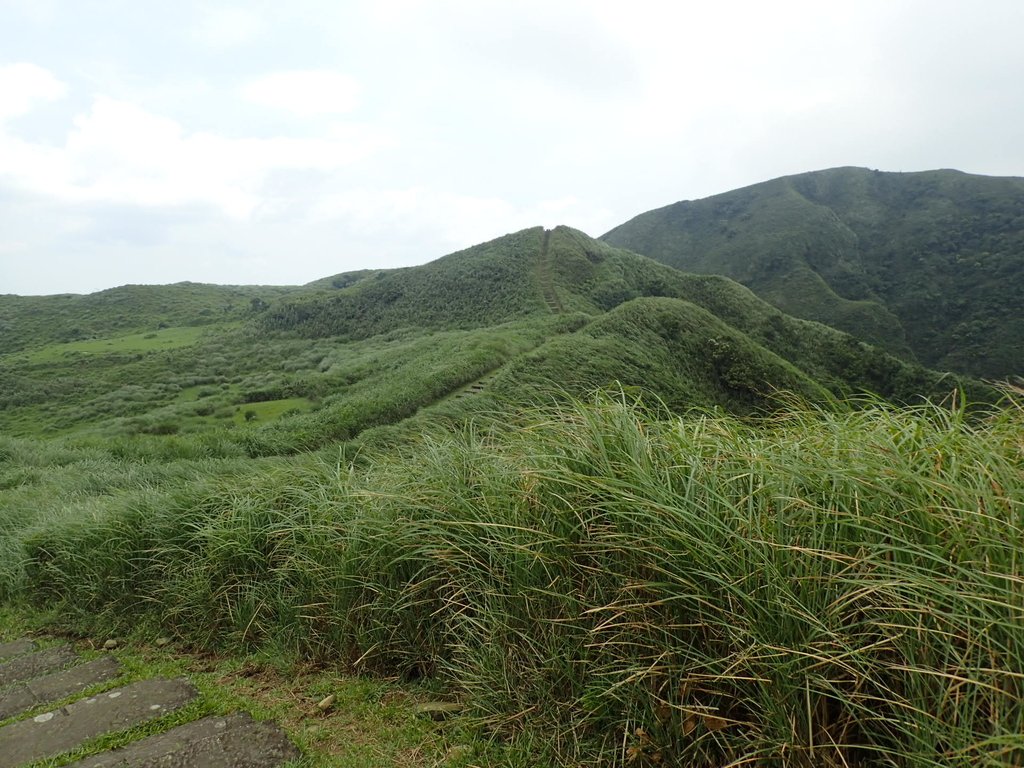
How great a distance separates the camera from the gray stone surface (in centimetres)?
307

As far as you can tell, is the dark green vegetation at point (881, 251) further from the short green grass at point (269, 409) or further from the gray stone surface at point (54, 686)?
the gray stone surface at point (54, 686)

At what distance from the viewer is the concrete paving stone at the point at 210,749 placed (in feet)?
7.64

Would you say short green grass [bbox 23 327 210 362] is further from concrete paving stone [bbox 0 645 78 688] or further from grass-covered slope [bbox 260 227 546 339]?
concrete paving stone [bbox 0 645 78 688]

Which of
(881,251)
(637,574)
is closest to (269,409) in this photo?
(637,574)

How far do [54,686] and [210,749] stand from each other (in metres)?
1.60

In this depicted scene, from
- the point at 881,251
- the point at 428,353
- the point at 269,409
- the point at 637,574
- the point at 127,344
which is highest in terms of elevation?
the point at 881,251

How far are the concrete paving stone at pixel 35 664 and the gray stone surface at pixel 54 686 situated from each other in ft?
0.51

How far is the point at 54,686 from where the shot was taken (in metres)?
3.23

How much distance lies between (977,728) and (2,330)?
97133 mm

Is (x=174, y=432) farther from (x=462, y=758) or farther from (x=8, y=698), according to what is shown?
(x=462, y=758)

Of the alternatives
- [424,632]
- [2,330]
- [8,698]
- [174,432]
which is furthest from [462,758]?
[2,330]

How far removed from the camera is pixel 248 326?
65375 millimetres

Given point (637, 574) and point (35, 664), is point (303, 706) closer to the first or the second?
point (637, 574)

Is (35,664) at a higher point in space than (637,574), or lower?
lower
